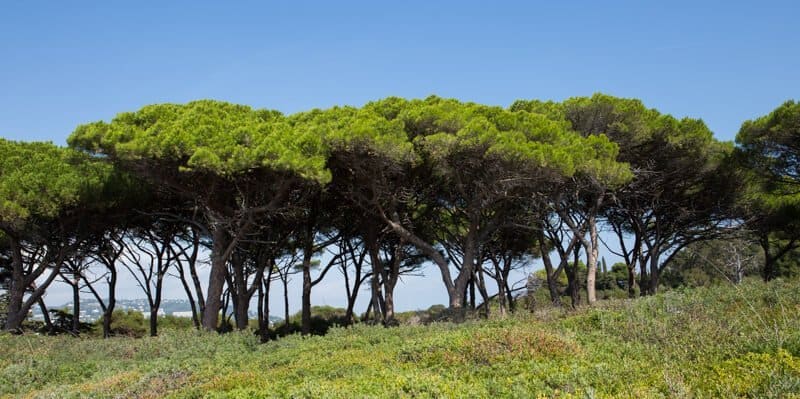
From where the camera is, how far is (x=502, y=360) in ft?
20.0

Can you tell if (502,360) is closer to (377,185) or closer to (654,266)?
(377,185)

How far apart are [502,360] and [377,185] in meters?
8.97

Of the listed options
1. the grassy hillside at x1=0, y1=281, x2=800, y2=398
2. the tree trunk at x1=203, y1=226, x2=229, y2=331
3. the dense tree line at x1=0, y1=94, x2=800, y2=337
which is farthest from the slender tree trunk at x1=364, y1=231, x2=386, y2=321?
the grassy hillside at x1=0, y1=281, x2=800, y2=398

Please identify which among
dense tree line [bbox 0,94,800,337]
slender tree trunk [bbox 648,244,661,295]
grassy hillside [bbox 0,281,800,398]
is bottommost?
grassy hillside [bbox 0,281,800,398]

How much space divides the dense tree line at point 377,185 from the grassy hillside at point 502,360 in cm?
430

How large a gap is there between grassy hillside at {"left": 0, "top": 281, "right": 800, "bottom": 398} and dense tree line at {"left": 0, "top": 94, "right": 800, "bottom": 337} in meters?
4.30

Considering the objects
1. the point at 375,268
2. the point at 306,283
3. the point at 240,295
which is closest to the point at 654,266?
the point at 375,268

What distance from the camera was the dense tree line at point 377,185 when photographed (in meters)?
13.3

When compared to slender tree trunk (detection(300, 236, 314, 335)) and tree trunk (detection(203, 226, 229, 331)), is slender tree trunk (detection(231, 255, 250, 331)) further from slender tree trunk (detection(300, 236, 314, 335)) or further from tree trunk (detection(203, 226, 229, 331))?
tree trunk (detection(203, 226, 229, 331))

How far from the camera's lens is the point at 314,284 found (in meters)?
20.0

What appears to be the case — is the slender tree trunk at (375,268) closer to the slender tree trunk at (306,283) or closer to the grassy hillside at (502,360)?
the slender tree trunk at (306,283)

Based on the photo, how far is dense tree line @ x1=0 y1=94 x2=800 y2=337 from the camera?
1328 cm

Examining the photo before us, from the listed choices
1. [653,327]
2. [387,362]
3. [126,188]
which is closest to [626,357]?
[653,327]

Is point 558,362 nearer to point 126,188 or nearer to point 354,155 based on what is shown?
point 354,155
